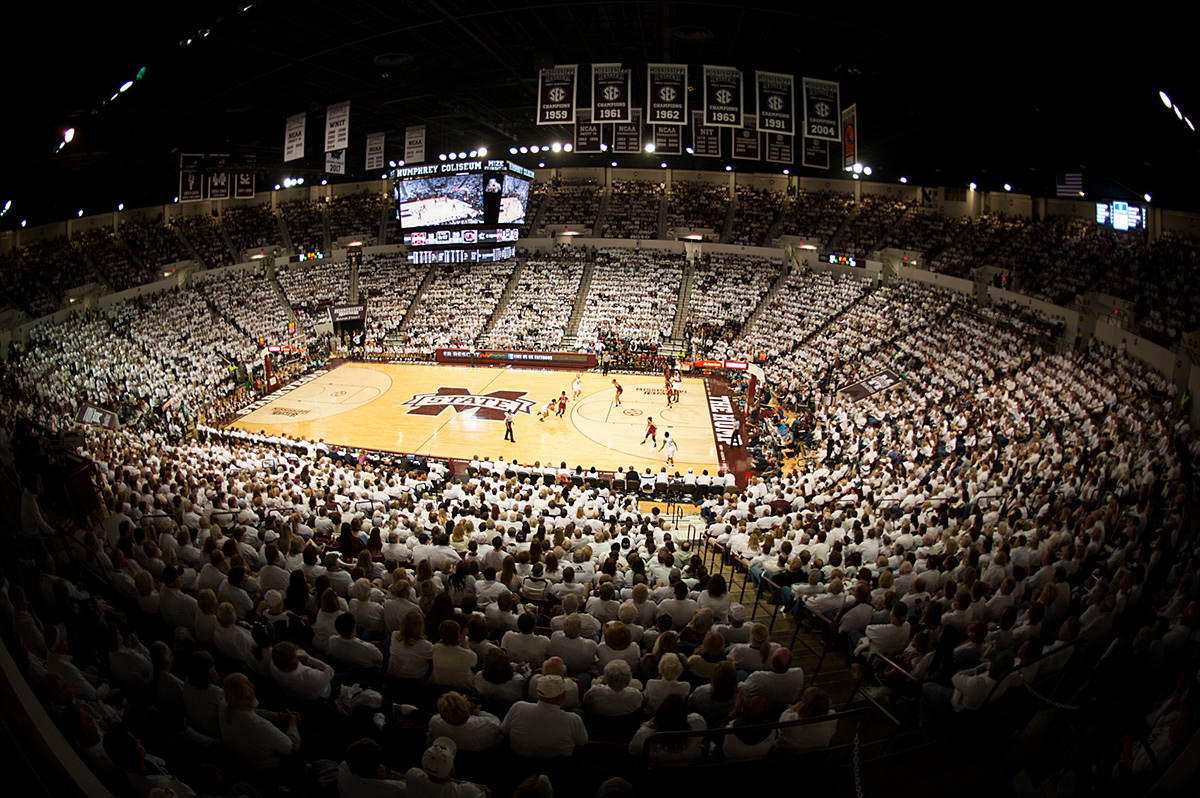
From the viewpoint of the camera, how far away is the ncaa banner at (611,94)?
1917cm

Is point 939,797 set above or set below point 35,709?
below

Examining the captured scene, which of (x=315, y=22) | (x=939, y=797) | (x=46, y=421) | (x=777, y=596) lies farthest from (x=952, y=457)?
(x=46, y=421)

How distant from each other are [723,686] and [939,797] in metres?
1.82

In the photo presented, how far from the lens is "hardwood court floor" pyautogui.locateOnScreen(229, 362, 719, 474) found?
79.6 feet

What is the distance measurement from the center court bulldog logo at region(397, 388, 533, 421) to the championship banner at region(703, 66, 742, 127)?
15153 millimetres

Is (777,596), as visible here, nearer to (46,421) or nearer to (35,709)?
(35,709)

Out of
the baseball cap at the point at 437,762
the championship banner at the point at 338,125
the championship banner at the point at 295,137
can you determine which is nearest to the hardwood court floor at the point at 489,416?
the championship banner at the point at 295,137

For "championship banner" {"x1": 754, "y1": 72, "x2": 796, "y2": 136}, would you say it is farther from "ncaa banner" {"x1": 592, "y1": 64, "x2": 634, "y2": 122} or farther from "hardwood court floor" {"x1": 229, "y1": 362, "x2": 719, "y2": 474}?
"hardwood court floor" {"x1": 229, "y1": 362, "x2": 719, "y2": 474}

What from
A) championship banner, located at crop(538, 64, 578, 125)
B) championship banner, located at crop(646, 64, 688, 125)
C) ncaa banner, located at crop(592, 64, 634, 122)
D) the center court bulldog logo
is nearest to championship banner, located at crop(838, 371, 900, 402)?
championship banner, located at crop(646, 64, 688, 125)

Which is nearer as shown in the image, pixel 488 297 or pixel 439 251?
pixel 439 251

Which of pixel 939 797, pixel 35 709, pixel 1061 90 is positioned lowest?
pixel 939 797

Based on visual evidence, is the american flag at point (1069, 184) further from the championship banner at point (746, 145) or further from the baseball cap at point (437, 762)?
the baseball cap at point (437, 762)

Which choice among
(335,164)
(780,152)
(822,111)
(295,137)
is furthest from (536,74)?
(822,111)

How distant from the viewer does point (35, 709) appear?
12.2 ft
